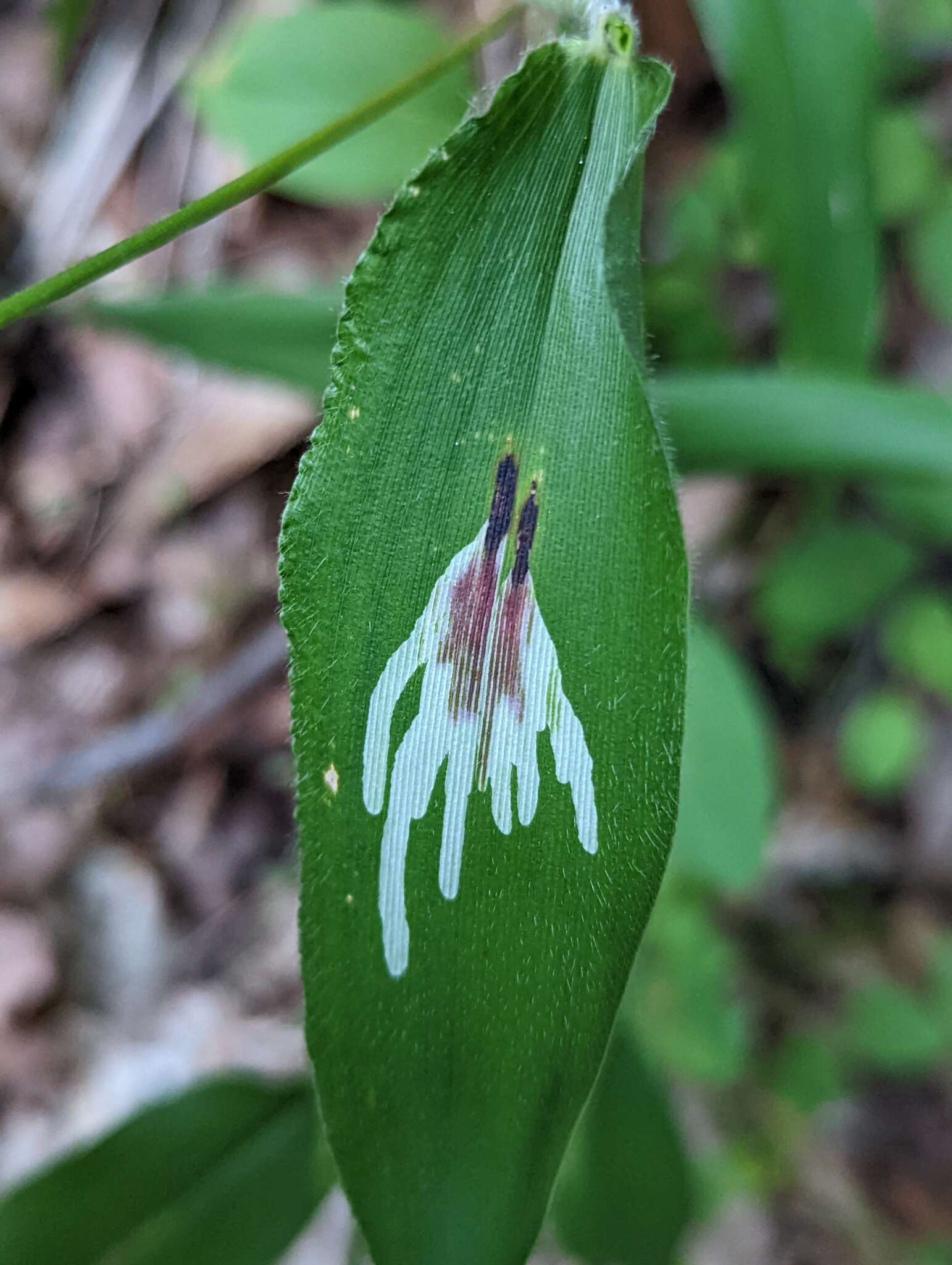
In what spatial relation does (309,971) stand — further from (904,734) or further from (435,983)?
(904,734)

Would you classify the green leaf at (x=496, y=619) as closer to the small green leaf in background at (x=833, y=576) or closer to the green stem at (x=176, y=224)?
the green stem at (x=176, y=224)

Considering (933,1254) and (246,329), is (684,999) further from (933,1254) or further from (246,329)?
(246,329)

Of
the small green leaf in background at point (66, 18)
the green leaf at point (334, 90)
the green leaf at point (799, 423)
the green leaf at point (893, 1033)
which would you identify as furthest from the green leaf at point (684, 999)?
the small green leaf in background at point (66, 18)

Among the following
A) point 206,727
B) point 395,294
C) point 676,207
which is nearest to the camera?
point 395,294

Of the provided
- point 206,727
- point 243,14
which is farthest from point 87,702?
point 243,14

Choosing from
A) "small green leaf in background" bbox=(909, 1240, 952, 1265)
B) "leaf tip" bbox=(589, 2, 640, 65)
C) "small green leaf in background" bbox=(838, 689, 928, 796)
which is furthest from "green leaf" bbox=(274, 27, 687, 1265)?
"small green leaf in background" bbox=(909, 1240, 952, 1265)

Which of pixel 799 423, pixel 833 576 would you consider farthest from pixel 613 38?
pixel 833 576

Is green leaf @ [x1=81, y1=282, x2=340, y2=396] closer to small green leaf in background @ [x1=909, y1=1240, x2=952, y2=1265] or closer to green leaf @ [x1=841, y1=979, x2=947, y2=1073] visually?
green leaf @ [x1=841, y1=979, x2=947, y2=1073]
